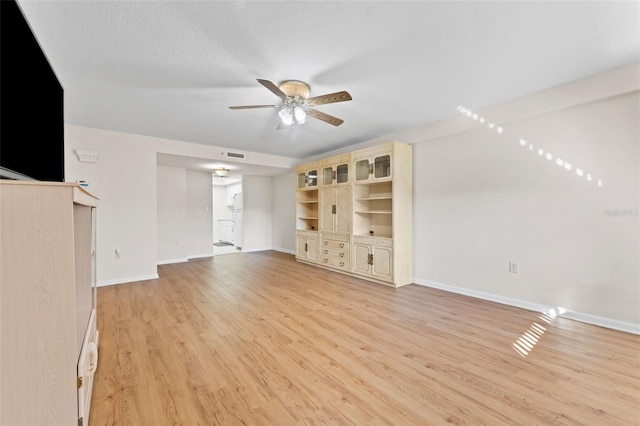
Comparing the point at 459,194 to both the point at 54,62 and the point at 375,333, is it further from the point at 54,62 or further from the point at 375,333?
the point at 54,62

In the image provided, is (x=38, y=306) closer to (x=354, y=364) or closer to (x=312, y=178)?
(x=354, y=364)

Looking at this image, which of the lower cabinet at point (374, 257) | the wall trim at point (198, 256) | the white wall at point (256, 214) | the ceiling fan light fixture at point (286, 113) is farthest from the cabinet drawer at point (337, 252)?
the wall trim at point (198, 256)

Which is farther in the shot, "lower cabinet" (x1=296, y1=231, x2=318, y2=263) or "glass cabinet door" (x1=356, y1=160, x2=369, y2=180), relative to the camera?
"lower cabinet" (x1=296, y1=231, x2=318, y2=263)

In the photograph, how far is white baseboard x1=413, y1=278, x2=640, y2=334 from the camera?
8.18ft

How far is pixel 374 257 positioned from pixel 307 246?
6.12 ft

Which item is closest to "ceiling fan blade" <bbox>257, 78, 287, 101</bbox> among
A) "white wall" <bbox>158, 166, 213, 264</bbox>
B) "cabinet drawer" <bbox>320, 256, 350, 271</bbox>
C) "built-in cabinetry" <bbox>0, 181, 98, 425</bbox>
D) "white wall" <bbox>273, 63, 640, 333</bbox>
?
"built-in cabinetry" <bbox>0, 181, 98, 425</bbox>

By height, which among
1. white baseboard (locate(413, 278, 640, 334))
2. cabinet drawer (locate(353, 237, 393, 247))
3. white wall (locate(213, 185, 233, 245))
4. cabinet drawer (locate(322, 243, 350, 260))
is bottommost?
white baseboard (locate(413, 278, 640, 334))

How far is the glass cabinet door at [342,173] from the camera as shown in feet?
15.8

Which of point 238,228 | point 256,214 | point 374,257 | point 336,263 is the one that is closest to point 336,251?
point 336,263

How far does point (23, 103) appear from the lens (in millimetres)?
1428

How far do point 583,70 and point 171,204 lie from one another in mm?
7045

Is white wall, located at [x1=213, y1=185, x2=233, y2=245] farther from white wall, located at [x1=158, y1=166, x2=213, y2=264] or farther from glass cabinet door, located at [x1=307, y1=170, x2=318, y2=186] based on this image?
glass cabinet door, located at [x1=307, y1=170, x2=318, y2=186]

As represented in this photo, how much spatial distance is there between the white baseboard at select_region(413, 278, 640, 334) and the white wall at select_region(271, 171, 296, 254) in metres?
3.80

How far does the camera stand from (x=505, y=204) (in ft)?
10.7
